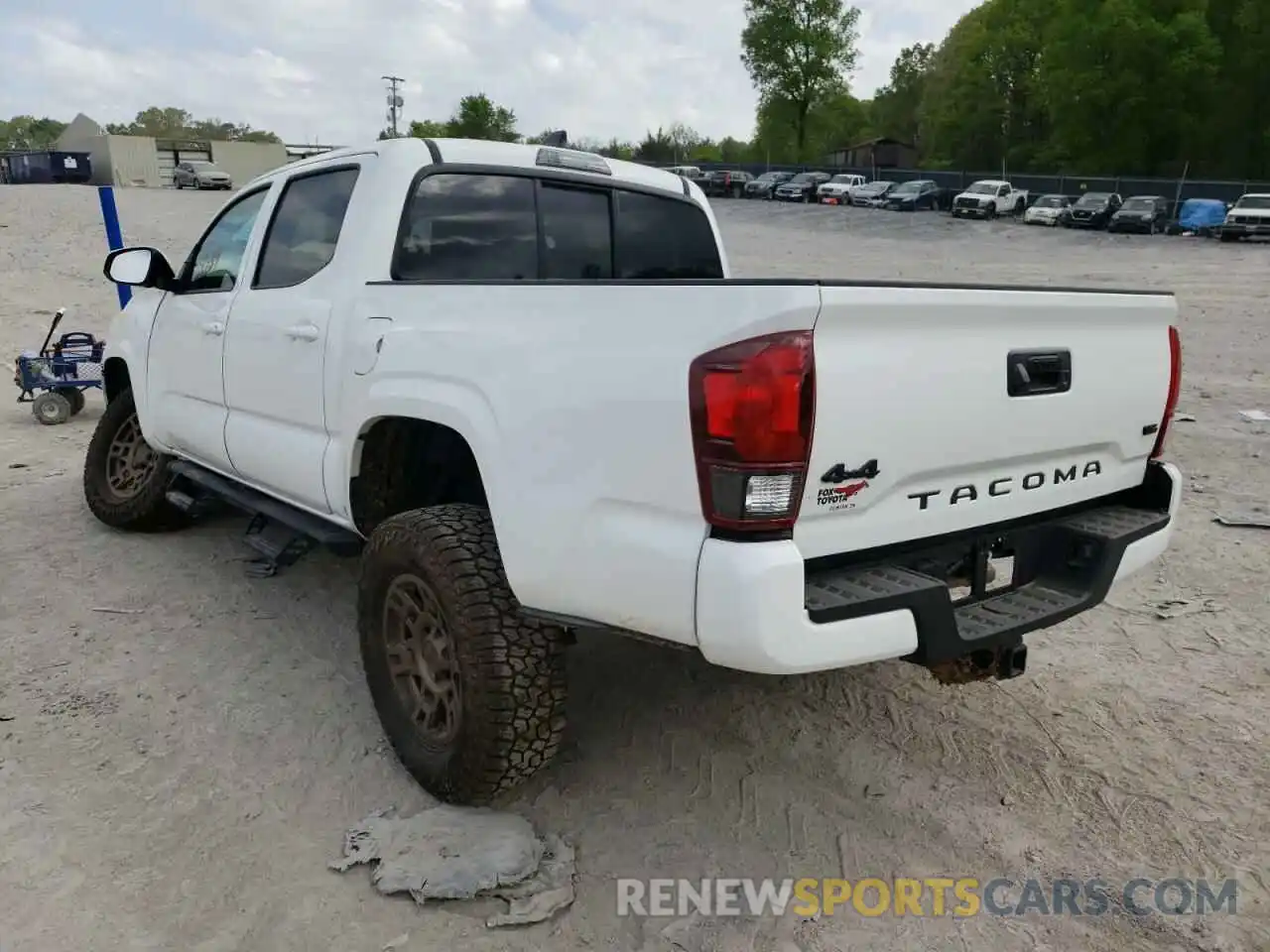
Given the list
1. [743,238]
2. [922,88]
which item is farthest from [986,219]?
[922,88]

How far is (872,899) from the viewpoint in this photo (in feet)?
8.75

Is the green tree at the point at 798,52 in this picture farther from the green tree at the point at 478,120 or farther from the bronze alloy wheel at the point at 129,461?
the bronze alloy wheel at the point at 129,461

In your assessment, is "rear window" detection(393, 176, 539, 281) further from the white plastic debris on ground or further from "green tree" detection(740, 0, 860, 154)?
"green tree" detection(740, 0, 860, 154)

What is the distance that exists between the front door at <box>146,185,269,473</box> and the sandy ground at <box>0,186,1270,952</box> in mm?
773

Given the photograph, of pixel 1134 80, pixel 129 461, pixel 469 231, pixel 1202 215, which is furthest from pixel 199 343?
pixel 1134 80

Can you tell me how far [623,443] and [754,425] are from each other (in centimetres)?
37

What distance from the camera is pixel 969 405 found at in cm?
253

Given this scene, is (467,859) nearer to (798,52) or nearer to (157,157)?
(157,157)

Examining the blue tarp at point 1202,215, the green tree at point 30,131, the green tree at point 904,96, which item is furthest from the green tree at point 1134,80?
the green tree at point 30,131

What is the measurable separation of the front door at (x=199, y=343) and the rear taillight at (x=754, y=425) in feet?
9.69

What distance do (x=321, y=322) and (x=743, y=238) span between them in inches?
1118

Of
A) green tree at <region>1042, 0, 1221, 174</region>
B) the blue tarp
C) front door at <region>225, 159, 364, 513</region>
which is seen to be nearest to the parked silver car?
the blue tarp

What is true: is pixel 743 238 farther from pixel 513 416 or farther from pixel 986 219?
pixel 513 416

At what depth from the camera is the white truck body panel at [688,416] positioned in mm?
2234
